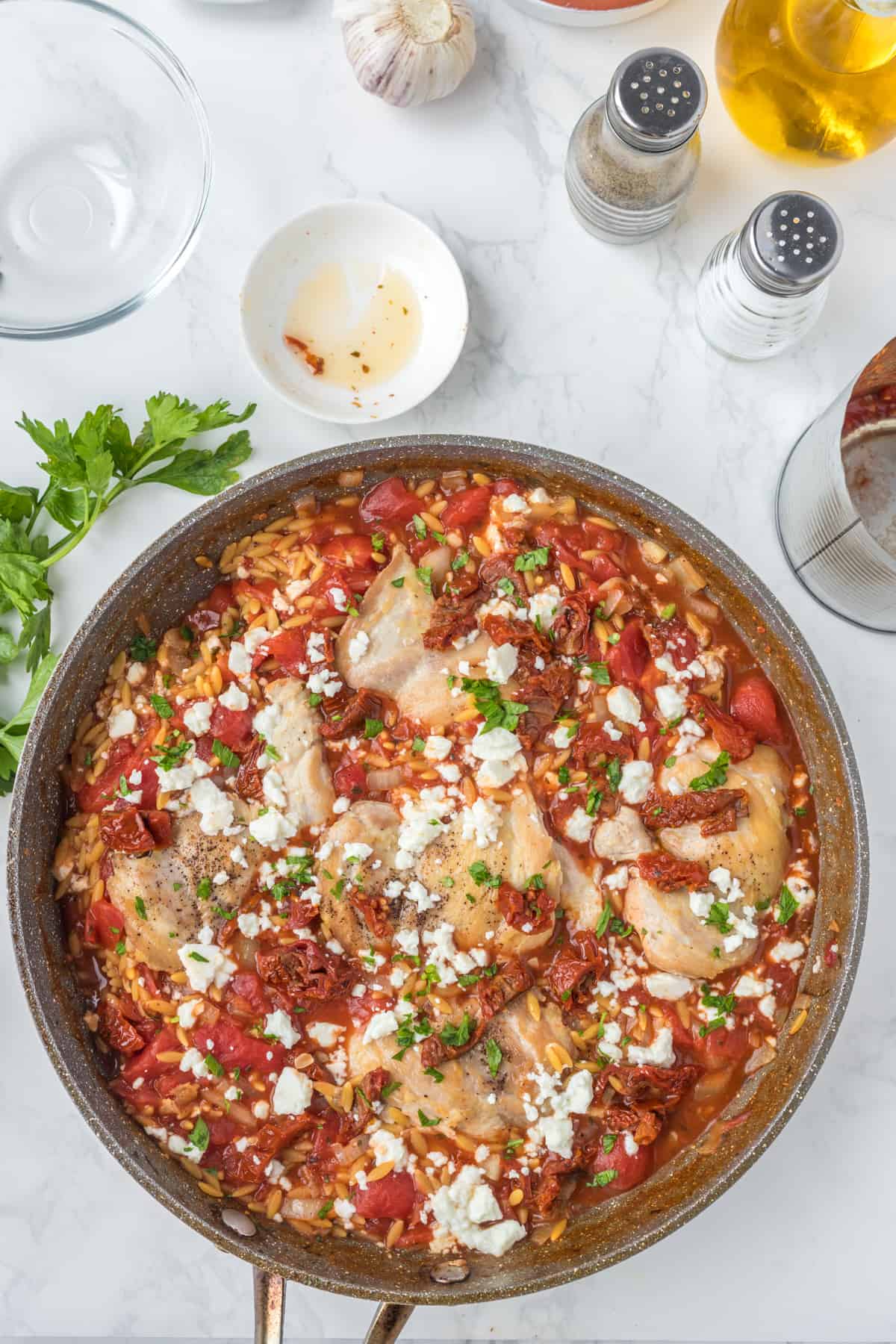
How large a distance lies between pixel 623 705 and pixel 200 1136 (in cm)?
181

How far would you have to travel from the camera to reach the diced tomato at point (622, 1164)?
3496 mm

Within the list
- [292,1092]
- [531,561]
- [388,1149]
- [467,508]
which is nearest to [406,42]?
[467,508]

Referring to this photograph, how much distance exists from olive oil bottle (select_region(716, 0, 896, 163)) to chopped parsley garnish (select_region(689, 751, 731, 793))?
2.08 meters

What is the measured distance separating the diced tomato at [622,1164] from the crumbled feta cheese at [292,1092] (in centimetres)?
91

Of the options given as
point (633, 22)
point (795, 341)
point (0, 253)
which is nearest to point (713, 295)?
point (795, 341)

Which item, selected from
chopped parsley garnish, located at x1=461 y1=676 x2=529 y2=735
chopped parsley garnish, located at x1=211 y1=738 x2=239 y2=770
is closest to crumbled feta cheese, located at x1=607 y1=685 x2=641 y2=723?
chopped parsley garnish, located at x1=461 y1=676 x2=529 y2=735

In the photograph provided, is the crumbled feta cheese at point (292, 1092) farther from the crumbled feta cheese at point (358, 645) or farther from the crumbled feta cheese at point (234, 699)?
the crumbled feta cheese at point (358, 645)

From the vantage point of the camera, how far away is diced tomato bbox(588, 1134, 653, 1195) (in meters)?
3.50

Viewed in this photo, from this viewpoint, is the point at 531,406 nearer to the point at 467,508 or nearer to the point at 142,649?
the point at 467,508

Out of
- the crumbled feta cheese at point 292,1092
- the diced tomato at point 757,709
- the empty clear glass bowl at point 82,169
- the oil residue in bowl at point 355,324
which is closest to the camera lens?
the crumbled feta cheese at point 292,1092

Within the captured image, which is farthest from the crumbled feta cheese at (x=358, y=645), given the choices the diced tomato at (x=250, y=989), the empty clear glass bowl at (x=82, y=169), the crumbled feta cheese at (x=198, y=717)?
the empty clear glass bowl at (x=82, y=169)

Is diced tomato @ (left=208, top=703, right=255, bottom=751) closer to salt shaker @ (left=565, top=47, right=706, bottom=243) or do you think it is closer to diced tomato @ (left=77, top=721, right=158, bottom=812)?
diced tomato @ (left=77, top=721, right=158, bottom=812)

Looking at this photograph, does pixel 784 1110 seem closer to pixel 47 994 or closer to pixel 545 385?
pixel 47 994

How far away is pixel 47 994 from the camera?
3.37m
